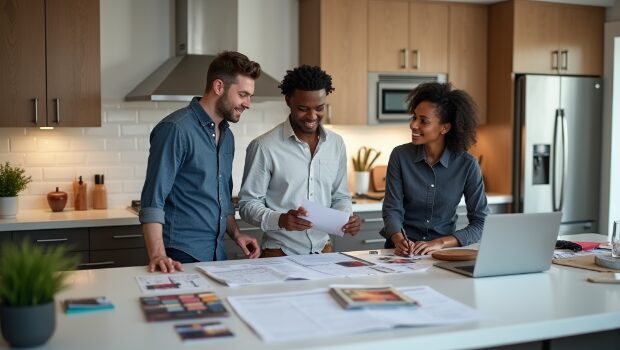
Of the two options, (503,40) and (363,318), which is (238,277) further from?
(503,40)

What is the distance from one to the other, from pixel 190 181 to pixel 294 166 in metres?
0.55

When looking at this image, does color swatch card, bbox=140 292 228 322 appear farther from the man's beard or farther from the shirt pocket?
the shirt pocket

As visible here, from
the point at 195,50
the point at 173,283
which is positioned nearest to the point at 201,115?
the point at 173,283

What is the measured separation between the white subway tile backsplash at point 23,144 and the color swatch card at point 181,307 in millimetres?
2965

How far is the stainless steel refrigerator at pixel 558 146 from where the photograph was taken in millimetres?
5555

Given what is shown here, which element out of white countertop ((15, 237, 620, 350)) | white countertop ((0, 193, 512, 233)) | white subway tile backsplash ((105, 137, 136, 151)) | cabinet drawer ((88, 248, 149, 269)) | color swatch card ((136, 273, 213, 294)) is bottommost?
cabinet drawer ((88, 248, 149, 269))

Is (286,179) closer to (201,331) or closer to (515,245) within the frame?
(515,245)

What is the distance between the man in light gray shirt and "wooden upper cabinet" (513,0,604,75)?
269cm

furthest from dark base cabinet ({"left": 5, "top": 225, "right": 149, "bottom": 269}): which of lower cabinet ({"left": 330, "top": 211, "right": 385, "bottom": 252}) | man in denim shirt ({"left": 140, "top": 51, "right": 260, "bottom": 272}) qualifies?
man in denim shirt ({"left": 140, "top": 51, "right": 260, "bottom": 272})

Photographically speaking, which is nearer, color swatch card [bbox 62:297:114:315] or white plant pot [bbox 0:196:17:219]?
color swatch card [bbox 62:297:114:315]

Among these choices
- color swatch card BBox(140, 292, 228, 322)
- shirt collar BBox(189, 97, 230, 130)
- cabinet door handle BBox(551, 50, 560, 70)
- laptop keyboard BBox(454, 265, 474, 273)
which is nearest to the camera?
color swatch card BBox(140, 292, 228, 322)

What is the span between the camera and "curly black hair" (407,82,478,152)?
11.3 feet

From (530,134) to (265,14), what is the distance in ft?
7.00

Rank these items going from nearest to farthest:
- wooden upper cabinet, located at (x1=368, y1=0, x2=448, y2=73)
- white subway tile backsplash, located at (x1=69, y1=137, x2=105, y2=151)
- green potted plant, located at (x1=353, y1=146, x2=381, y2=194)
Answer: white subway tile backsplash, located at (x1=69, y1=137, x2=105, y2=151)
wooden upper cabinet, located at (x1=368, y1=0, x2=448, y2=73)
green potted plant, located at (x1=353, y1=146, x2=381, y2=194)
